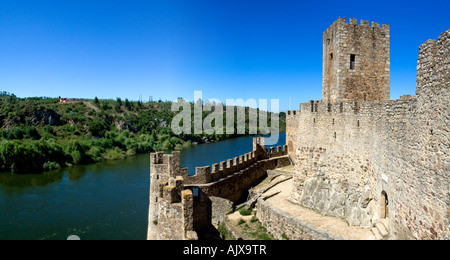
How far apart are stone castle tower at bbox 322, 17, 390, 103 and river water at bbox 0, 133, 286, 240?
42.5 feet

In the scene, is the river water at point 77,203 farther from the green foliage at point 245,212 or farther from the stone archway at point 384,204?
the stone archway at point 384,204

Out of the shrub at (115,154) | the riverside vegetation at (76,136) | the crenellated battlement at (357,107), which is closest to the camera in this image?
the crenellated battlement at (357,107)

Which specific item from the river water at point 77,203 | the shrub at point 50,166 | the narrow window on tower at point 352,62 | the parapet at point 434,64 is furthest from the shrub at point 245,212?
the shrub at point 50,166

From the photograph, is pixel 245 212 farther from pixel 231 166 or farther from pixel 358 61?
pixel 358 61

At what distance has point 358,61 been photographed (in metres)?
10.2

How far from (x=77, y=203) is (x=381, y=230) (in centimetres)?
2088

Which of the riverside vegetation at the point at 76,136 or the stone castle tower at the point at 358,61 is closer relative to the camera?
the stone castle tower at the point at 358,61

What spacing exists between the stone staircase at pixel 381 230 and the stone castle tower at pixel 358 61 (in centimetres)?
421

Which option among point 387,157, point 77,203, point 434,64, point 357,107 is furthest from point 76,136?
point 434,64

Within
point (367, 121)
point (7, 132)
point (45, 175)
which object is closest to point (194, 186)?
point (367, 121)

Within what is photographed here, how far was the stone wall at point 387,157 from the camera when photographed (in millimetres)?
4730

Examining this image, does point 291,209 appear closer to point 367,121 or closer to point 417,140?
point 367,121

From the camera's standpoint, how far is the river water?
17.3m

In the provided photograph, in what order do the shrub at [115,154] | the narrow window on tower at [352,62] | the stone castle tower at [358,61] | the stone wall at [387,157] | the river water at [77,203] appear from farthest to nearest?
the shrub at [115,154] < the river water at [77,203] < the narrow window on tower at [352,62] < the stone castle tower at [358,61] < the stone wall at [387,157]
